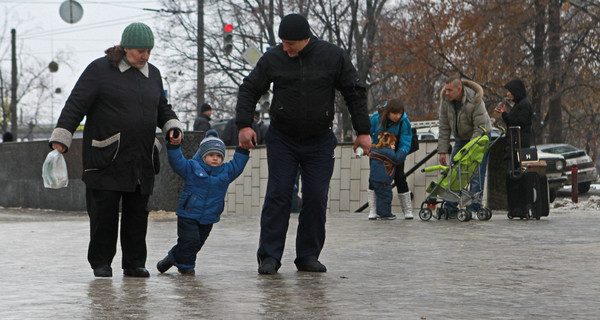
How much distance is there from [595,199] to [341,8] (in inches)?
884

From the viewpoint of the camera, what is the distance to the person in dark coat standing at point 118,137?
20.0 ft

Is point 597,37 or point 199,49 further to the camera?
point 597,37

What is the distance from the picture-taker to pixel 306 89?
6.41 m

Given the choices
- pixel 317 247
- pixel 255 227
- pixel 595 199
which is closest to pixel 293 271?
pixel 317 247

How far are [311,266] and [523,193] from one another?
5907 mm

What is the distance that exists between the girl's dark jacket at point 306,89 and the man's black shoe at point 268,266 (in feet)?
2.69

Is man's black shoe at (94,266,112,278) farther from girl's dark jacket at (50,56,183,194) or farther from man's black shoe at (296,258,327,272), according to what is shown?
man's black shoe at (296,258,327,272)

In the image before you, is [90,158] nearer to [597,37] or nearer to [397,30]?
[597,37]

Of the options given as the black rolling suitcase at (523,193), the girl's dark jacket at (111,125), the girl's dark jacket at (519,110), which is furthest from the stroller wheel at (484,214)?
the girl's dark jacket at (111,125)

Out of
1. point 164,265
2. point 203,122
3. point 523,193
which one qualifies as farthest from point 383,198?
point 203,122

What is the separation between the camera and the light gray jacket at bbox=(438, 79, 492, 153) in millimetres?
11617

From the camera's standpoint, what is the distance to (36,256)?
25.3 ft

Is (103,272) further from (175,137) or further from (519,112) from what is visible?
(519,112)

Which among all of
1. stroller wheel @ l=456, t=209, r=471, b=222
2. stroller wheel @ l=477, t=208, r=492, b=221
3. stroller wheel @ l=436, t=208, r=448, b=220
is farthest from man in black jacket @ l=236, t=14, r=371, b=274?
stroller wheel @ l=436, t=208, r=448, b=220
